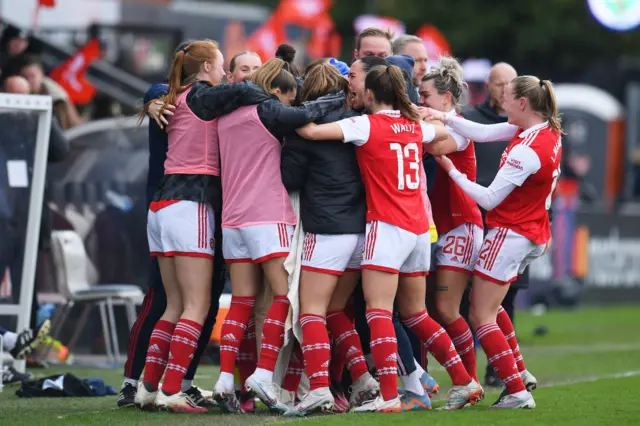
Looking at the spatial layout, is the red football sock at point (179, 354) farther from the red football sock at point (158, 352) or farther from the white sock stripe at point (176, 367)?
the red football sock at point (158, 352)

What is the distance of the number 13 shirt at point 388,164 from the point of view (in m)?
7.75

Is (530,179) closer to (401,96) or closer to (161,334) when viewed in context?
(401,96)

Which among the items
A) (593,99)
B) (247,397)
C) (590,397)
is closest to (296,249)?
(247,397)

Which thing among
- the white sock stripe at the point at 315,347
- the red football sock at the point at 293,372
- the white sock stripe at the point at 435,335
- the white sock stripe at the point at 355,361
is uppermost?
the white sock stripe at the point at 435,335

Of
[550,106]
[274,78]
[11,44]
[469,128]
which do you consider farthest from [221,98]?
[11,44]

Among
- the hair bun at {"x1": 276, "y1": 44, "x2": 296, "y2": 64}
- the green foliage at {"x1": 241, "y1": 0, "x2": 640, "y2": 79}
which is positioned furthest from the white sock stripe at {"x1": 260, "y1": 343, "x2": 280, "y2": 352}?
the green foliage at {"x1": 241, "y1": 0, "x2": 640, "y2": 79}

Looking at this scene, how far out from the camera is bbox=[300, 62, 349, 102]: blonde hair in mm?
8070

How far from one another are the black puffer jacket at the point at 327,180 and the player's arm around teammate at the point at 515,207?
27.9 inches

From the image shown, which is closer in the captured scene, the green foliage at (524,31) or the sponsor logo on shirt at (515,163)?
the sponsor logo on shirt at (515,163)

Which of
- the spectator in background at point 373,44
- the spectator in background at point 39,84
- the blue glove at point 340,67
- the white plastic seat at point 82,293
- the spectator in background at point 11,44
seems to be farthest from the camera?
the spectator in background at point 11,44

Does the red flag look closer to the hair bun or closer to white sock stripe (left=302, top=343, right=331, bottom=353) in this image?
the hair bun

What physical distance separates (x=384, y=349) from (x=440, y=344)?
16.4 inches

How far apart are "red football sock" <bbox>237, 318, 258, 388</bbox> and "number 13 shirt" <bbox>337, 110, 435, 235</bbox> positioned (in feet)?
3.85

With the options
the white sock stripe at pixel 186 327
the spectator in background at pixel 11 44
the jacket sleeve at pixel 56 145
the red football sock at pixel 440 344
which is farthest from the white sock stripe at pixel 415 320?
the spectator in background at pixel 11 44
